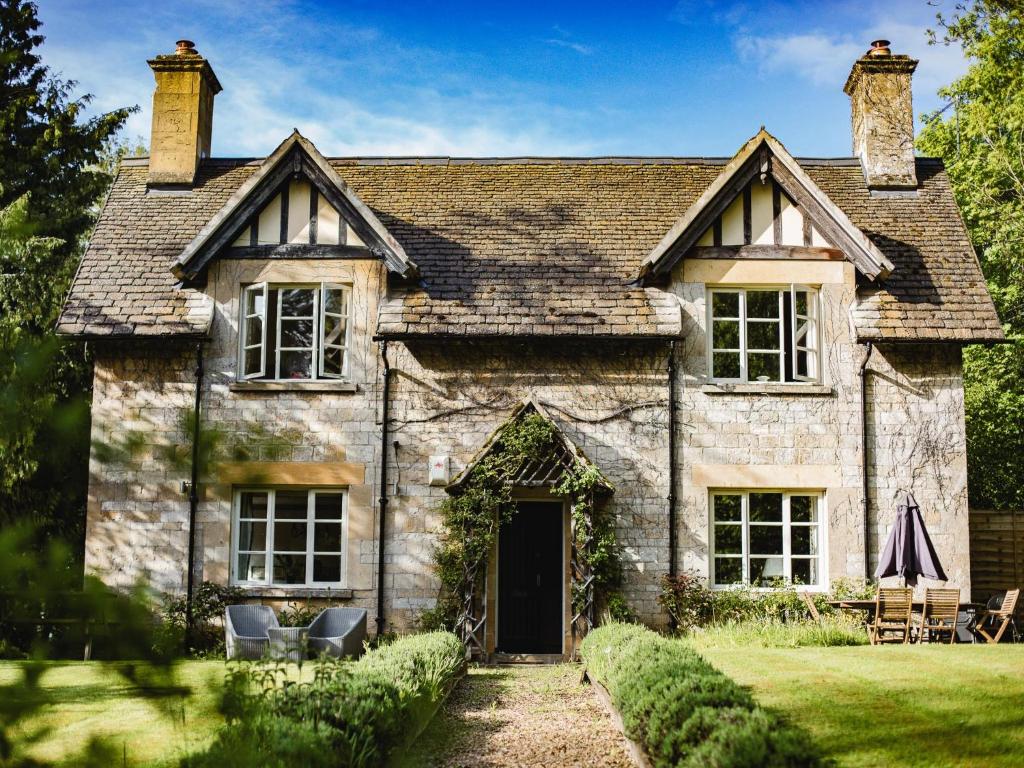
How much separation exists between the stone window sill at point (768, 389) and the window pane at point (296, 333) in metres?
6.68

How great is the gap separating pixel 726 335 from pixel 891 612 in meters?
5.41

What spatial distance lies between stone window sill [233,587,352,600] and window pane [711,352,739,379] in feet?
23.3

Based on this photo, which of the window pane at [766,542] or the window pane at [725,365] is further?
the window pane at [725,365]

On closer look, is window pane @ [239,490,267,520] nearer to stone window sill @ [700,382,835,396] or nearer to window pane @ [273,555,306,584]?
window pane @ [273,555,306,584]

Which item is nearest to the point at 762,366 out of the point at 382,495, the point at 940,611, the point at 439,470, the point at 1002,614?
the point at 940,611

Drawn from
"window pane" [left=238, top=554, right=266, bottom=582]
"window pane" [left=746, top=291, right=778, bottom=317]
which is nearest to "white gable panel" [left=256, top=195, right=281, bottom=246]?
"window pane" [left=238, top=554, right=266, bottom=582]

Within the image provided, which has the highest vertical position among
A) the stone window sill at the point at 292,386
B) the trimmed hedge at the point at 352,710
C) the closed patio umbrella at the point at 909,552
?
the stone window sill at the point at 292,386

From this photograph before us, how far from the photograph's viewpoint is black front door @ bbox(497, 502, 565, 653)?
54.6ft

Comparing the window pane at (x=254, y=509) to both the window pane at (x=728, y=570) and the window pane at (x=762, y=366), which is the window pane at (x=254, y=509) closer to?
the window pane at (x=728, y=570)

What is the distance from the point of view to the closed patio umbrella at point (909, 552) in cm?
1483

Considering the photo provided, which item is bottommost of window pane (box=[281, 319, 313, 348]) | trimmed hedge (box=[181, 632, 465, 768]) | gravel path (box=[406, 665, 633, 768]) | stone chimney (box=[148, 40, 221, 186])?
gravel path (box=[406, 665, 633, 768])

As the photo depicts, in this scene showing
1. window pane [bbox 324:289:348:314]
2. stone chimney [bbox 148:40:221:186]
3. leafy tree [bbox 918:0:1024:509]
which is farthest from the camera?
leafy tree [bbox 918:0:1024:509]

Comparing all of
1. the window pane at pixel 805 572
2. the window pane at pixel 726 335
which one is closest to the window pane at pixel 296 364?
the window pane at pixel 726 335

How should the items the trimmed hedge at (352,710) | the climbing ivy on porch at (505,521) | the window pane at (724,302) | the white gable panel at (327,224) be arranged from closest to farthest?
the trimmed hedge at (352,710) < the climbing ivy on porch at (505,521) < the white gable panel at (327,224) < the window pane at (724,302)
